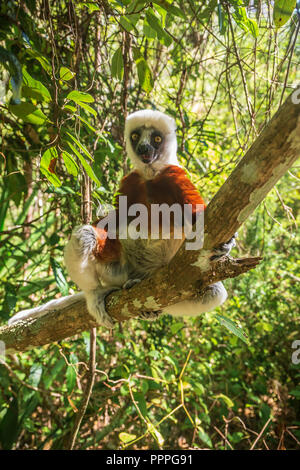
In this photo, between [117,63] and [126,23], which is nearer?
[126,23]

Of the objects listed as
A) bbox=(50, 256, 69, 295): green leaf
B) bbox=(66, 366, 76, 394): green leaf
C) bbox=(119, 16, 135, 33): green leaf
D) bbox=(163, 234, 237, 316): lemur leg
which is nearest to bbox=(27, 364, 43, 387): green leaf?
bbox=(66, 366, 76, 394): green leaf

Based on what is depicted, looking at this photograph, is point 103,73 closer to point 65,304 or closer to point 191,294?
point 65,304

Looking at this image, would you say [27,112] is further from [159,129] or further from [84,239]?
[159,129]

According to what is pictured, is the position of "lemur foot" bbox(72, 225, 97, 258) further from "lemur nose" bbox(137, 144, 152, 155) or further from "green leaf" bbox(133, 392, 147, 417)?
"green leaf" bbox(133, 392, 147, 417)

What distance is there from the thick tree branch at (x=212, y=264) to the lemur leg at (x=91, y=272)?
0.25 ft

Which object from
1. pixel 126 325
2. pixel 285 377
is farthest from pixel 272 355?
pixel 126 325

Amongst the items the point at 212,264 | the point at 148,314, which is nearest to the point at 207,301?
the point at 148,314

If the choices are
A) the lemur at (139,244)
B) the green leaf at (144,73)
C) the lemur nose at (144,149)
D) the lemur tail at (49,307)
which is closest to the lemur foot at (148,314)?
the lemur at (139,244)

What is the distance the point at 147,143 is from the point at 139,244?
747mm

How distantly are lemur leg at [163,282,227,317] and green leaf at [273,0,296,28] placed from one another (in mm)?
1546

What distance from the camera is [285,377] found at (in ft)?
13.5

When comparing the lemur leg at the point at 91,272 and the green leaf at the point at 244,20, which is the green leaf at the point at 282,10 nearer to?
the green leaf at the point at 244,20

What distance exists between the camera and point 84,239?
230 cm

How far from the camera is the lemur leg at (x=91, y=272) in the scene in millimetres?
2221
